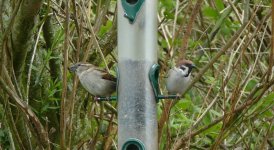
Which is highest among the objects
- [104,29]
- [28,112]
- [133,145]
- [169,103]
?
[104,29]

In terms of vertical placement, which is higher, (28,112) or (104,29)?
(104,29)

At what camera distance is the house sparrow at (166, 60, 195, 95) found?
3.69 metres

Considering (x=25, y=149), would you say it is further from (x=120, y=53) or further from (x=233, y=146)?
(x=233, y=146)

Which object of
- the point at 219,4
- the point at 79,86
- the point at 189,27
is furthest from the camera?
the point at 219,4

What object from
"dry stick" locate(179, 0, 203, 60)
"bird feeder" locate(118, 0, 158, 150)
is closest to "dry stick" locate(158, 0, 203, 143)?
"dry stick" locate(179, 0, 203, 60)

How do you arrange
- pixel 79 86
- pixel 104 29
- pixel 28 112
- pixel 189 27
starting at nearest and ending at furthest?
pixel 28 112 → pixel 189 27 → pixel 79 86 → pixel 104 29

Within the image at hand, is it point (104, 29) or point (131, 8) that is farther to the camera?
point (104, 29)

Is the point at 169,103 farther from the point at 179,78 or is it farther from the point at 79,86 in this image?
the point at 79,86

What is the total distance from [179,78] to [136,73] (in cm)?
23

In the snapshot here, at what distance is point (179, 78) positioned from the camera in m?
3.72

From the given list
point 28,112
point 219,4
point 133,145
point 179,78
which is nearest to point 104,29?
point 219,4

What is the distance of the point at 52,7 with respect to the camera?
4492 millimetres

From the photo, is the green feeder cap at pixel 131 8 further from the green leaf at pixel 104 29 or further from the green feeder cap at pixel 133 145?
the green leaf at pixel 104 29

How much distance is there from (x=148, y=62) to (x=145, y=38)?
127 mm
